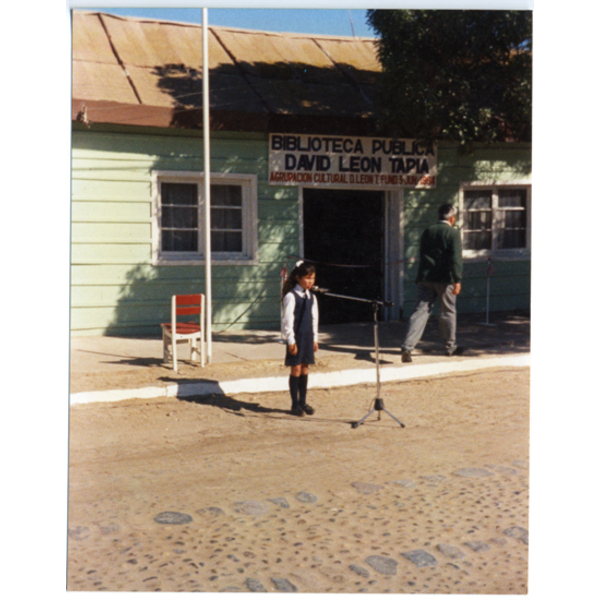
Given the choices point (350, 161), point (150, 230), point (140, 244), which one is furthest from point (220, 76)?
point (140, 244)

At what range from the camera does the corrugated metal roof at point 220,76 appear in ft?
24.9

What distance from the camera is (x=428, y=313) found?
7.62 metres

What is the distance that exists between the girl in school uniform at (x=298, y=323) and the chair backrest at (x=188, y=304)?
107 centimetres

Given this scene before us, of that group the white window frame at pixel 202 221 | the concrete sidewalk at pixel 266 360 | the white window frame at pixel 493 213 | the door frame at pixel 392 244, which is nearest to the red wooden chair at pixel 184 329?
the concrete sidewalk at pixel 266 360

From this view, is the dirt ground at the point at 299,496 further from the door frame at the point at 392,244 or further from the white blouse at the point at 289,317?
the door frame at the point at 392,244

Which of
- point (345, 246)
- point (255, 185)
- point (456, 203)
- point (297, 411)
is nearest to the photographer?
point (297, 411)

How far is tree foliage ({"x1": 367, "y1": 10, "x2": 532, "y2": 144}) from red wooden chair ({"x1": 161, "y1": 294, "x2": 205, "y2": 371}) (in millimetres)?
2919

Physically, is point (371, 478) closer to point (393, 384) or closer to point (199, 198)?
point (393, 384)

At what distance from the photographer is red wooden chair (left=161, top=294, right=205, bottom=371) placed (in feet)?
22.0

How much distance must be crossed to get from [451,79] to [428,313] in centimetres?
247

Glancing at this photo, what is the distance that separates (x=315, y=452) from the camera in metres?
5.37

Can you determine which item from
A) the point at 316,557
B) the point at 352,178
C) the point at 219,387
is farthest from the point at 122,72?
the point at 316,557

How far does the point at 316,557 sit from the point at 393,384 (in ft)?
11.4

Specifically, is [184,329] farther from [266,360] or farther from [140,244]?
[140,244]
